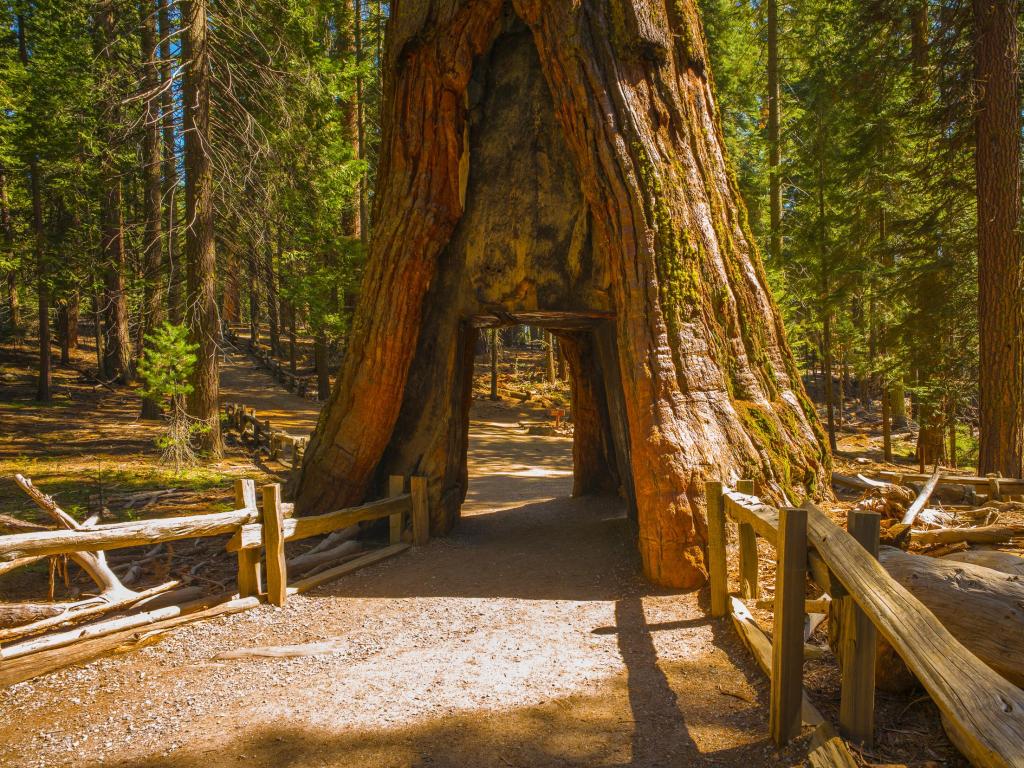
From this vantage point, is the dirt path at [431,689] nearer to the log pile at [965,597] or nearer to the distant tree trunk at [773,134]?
the log pile at [965,597]

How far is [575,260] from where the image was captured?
28.1ft

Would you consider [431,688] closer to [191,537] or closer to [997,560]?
[191,537]

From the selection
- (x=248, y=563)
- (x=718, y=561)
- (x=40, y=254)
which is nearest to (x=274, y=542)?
(x=248, y=563)

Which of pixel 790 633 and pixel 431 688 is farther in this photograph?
pixel 431 688

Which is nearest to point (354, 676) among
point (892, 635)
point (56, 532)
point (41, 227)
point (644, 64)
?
point (56, 532)

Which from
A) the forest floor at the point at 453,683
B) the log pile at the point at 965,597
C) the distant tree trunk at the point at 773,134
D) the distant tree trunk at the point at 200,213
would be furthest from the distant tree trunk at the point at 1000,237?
the distant tree trunk at the point at 200,213

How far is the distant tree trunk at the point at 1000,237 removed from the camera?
32.1ft

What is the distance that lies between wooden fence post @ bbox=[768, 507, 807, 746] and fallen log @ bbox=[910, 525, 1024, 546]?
11.6 feet

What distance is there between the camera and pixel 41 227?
2042 cm

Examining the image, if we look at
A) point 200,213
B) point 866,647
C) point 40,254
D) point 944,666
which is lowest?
point 866,647

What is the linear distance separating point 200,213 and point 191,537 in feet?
28.6

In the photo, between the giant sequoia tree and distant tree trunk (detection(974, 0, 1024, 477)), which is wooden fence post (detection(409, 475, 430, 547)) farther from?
distant tree trunk (detection(974, 0, 1024, 477))

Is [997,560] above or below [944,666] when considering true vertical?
below

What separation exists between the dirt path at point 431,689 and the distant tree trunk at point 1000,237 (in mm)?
6756
